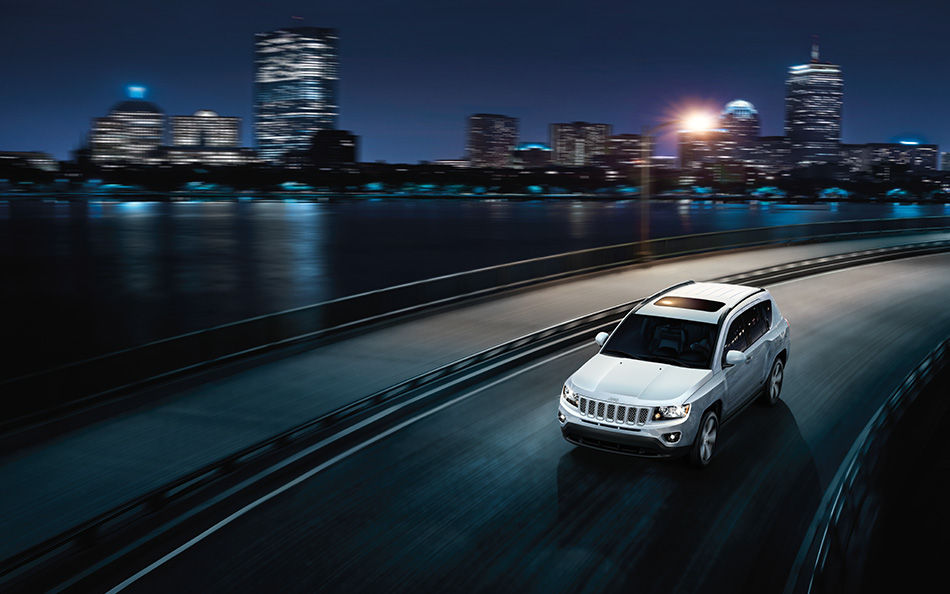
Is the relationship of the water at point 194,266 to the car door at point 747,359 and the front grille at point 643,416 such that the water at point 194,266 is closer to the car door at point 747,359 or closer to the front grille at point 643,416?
the front grille at point 643,416

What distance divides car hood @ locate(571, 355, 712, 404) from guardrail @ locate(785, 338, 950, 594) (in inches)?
70.4

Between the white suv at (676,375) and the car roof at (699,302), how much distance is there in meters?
0.01

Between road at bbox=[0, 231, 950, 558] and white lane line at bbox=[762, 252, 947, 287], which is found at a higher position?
white lane line at bbox=[762, 252, 947, 287]

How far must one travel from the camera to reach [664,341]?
9688mm

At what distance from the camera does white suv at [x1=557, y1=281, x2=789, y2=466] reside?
8367mm

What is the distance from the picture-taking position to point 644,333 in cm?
995

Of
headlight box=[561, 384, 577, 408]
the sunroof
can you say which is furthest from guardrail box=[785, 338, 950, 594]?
headlight box=[561, 384, 577, 408]

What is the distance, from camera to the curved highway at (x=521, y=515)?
6.59m

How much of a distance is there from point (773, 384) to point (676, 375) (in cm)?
290

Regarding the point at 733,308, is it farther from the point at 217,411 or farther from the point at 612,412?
the point at 217,411

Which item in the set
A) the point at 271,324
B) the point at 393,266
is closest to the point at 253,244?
the point at 393,266

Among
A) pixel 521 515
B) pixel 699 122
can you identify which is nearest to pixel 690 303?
pixel 521 515

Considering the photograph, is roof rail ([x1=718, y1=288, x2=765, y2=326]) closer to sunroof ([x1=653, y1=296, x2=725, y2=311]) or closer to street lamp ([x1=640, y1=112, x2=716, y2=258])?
sunroof ([x1=653, y1=296, x2=725, y2=311])

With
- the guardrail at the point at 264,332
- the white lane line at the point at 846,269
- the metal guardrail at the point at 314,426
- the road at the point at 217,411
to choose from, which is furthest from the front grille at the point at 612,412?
the white lane line at the point at 846,269
